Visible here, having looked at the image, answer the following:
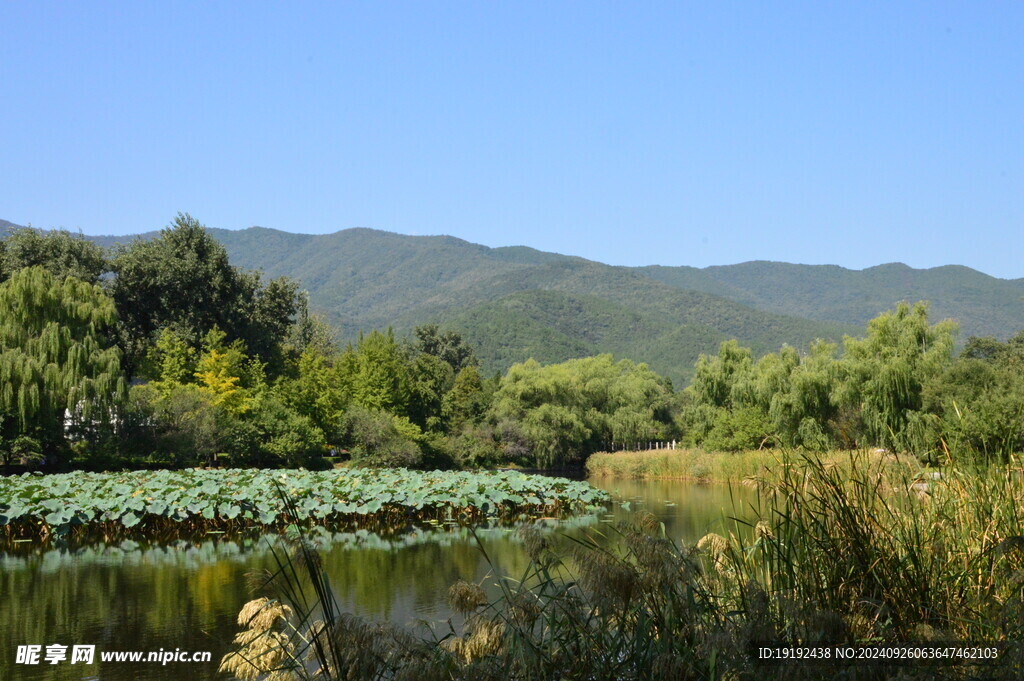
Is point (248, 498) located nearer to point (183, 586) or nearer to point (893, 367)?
point (183, 586)

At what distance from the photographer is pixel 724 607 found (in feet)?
12.8

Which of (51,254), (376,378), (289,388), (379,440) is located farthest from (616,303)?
(51,254)

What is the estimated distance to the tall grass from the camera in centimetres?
303

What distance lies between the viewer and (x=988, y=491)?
477cm

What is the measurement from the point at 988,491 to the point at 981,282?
17300cm

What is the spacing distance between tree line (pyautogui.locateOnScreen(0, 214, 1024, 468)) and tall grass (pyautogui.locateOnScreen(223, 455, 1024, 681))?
12959 mm

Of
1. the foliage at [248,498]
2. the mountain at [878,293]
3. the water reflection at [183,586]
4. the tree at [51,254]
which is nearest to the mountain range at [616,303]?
the mountain at [878,293]

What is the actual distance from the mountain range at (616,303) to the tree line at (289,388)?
24031 mm

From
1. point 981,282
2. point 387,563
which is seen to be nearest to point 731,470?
point 387,563

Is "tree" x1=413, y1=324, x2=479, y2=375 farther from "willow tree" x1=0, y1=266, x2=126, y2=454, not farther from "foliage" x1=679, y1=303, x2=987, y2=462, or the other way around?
"willow tree" x1=0, y1=266, x2=126, y2=454

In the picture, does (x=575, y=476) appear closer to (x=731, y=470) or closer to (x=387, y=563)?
(x=731, y=470)

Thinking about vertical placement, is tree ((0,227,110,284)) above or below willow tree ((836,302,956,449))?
above

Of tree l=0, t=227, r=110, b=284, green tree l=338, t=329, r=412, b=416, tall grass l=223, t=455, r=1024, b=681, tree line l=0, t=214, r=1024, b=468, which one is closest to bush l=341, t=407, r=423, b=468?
tree line l=0, t=214, r=1024, b=468

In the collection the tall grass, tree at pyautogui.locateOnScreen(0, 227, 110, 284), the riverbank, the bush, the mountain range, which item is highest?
the mountain range
